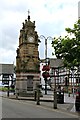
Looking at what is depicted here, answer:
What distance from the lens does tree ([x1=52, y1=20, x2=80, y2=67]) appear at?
22.1 m

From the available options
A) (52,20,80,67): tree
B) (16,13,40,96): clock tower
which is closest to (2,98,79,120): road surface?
(52,20,80,67): tree

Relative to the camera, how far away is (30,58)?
52281mm

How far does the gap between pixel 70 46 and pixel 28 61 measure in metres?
29.8

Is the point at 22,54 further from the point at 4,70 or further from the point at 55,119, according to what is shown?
the point at 4,70

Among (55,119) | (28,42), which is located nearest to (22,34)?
(28,42)

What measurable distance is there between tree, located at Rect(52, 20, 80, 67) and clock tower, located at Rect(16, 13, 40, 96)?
92.6 ft

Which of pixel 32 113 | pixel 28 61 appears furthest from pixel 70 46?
pixel 28 61

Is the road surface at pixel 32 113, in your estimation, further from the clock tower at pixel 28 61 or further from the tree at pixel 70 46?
the clock tower at pixel 28 61

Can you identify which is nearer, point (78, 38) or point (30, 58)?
point (78, 38)

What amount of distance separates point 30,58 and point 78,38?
100ft

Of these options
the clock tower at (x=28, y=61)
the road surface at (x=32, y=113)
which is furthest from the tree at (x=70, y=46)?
the clock tower at (x=28, y=61)

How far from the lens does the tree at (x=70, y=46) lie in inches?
870

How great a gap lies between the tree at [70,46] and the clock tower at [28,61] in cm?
2823

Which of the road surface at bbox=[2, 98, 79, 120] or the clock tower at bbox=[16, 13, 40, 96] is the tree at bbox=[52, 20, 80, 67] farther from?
the clock tower at bbox=[16, 13, 40, 96]
